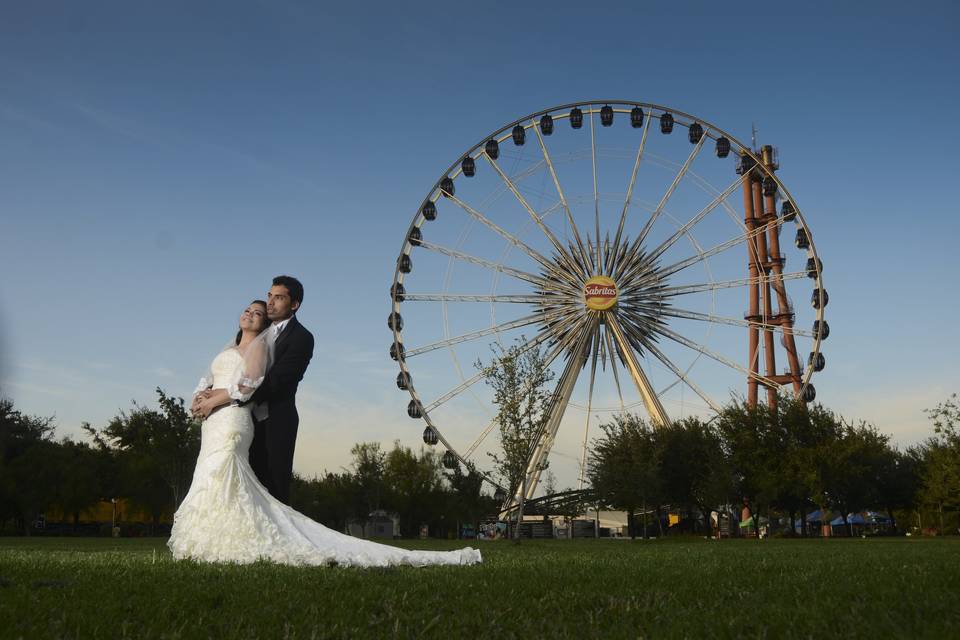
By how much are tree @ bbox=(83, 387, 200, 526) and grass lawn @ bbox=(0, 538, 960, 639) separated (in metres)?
30.1

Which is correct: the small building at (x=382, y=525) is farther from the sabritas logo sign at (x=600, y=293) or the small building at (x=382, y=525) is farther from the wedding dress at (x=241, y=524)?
the wedding dress at (x=241, y=524)

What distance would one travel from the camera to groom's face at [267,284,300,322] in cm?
939

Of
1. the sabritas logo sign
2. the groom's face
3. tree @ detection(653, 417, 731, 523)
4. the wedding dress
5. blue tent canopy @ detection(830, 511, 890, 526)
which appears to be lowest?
the wedding dress

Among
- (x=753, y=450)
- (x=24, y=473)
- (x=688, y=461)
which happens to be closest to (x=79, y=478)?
(x=24, y=473)

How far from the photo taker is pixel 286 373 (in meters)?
8.97

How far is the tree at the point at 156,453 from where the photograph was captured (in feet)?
131

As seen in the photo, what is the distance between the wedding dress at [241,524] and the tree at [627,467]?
33532 mm

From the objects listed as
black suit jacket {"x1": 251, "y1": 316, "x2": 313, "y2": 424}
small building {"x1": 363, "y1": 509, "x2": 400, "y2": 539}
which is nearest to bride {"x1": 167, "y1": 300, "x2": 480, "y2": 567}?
black suit jacket {"x1": 251, "y1": 316, "x2": 313, "y2": 424}

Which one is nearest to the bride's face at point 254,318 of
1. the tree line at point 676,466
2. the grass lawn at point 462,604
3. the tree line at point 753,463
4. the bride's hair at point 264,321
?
the bride's hair at point 264,321

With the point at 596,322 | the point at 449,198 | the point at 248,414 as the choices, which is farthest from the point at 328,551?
the point at 449,198

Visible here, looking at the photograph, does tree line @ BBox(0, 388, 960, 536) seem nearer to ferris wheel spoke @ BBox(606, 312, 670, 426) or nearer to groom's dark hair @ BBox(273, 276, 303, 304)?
ferris wheel spoke @ BBox(606, 312, 670, 426)

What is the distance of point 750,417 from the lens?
145ft

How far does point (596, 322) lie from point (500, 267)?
5.01m

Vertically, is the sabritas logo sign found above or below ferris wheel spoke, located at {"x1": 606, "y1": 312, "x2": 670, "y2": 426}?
above
